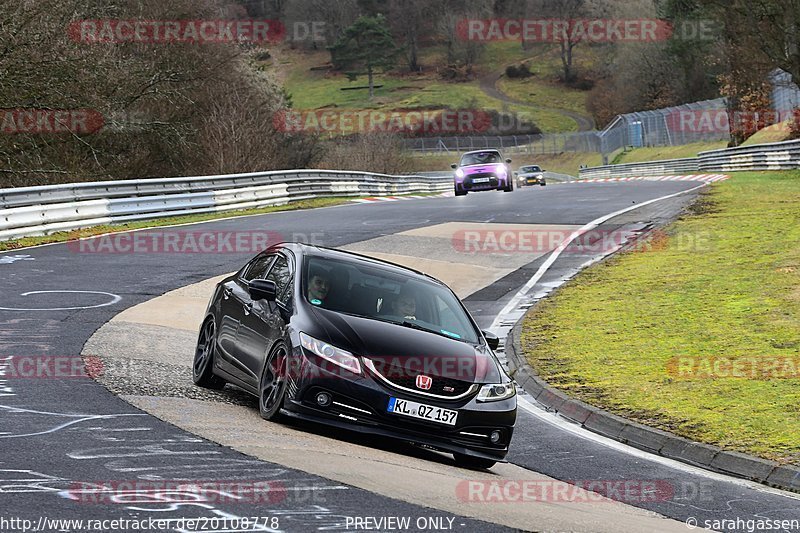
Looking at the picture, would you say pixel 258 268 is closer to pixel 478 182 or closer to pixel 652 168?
pixel 478 182

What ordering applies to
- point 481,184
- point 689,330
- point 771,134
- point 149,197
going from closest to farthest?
point 689,330
point 149,197
point 481,184
point 771,134

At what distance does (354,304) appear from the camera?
32.6 ft

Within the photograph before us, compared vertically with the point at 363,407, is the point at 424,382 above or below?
above

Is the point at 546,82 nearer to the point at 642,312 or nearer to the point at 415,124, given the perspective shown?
the point at 415,124

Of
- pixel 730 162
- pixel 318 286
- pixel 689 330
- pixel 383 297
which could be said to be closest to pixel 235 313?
pixel 318 286

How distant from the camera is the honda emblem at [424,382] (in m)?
8.99

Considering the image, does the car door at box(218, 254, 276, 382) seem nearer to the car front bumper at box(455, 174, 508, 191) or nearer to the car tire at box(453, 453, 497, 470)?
the car tire at box(453, 453, 497, 470)

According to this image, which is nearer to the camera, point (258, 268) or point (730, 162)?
point (258, 268)

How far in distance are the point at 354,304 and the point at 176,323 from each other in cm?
590

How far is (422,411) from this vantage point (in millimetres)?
8938

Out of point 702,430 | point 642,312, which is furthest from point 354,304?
point 642,312

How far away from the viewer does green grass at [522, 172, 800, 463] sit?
11.1 meters

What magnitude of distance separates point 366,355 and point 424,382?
50 centimetres

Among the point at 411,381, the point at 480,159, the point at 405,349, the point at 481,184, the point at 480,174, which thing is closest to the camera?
the point at 411,381
